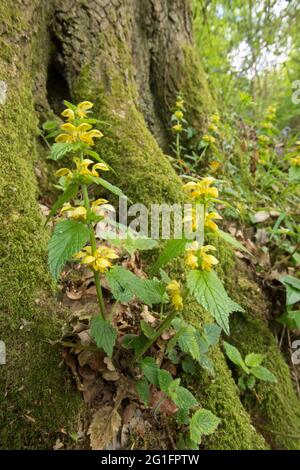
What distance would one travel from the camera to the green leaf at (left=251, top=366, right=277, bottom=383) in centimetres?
205

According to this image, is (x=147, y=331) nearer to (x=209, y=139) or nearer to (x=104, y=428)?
(x=104, y=428)

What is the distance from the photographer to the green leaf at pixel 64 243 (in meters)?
1.13

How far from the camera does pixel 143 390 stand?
152 centimetres

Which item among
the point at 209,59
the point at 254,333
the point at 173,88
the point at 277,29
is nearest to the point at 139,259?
the point at 254,333

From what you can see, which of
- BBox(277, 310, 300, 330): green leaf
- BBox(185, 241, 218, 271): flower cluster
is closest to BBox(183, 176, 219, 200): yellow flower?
BBox(185, 241, 218, 271): flower cluster

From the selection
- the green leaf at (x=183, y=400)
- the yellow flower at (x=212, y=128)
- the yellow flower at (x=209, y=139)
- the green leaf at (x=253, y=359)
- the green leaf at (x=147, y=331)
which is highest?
the yellow flower at (x=212, y=128)

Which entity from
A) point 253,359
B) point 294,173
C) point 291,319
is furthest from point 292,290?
point 294,173

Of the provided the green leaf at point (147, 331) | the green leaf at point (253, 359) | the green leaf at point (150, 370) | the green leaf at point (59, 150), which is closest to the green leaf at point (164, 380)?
the green leaf at point (150, 370)

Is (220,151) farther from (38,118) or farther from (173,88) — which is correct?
(38,118)

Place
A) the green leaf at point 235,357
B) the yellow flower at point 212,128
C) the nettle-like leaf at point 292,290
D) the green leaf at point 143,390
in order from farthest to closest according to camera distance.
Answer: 1. the yellow flower at point 212,128
2. the nettle-like leaf at point 292,290
3. the green leaf at point 235,357
4. the green leaf at point 143,390

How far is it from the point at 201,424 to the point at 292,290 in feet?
3.83

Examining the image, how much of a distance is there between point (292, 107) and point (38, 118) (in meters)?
5.69

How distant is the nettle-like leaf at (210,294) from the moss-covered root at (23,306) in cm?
73

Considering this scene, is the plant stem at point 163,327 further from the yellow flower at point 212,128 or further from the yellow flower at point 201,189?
the yellow flower at point 212,128
